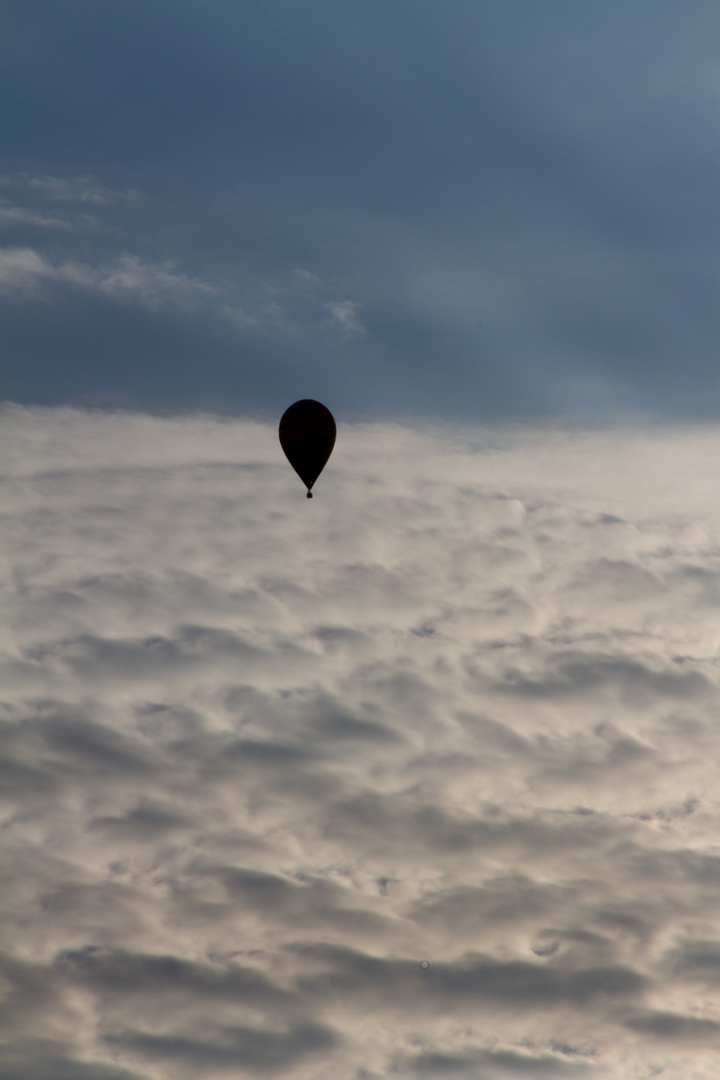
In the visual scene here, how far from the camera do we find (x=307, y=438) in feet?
266

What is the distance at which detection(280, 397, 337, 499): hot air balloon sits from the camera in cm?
8088

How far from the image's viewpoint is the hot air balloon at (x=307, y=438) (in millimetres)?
80875

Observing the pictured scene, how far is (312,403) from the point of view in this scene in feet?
270

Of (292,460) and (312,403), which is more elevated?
(312,403)

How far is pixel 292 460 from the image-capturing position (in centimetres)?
8175

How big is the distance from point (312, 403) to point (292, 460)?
576 centimetres
